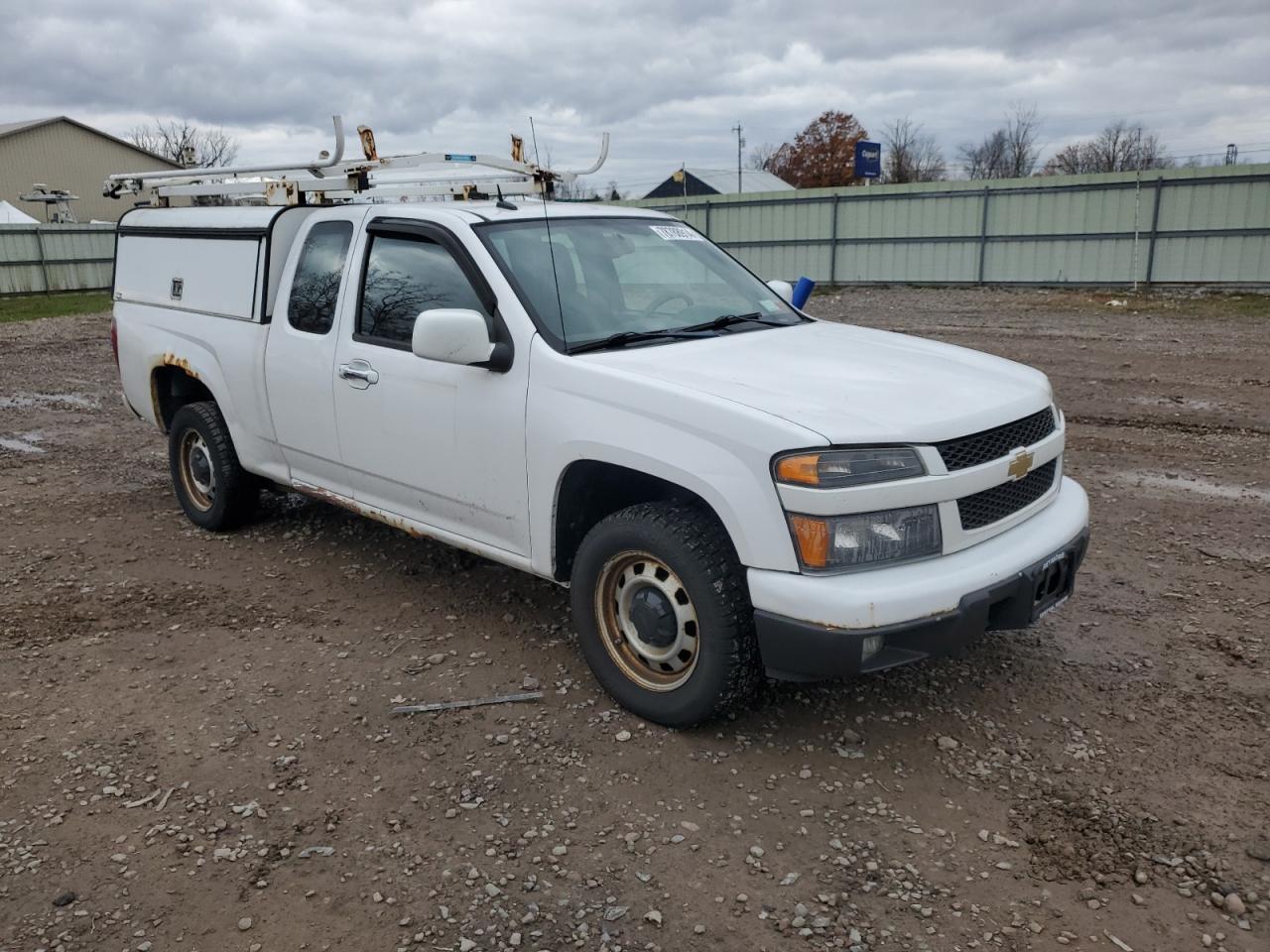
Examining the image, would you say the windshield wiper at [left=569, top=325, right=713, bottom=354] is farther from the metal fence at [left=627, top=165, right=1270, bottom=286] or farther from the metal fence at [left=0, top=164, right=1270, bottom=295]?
the metal fence at [left=0, top=164, right=1270, bottom=295]

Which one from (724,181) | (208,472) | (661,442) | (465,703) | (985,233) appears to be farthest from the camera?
(724,181)

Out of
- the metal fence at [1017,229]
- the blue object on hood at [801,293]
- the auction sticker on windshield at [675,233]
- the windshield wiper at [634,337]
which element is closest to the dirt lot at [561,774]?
the windshield wiper at [634,337]

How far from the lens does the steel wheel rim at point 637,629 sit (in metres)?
3.57

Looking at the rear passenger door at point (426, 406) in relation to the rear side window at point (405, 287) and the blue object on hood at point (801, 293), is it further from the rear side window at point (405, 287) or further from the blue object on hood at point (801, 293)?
the blue object on hood at point (801, 293)

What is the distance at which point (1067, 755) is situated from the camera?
11.5 ft

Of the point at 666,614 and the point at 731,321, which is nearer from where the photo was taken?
the point at 666,614

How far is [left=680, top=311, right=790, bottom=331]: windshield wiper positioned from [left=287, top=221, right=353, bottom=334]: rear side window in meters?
1.74

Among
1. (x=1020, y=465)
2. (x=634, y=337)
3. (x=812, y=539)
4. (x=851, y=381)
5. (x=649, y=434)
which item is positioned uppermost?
(x=634, y=337)

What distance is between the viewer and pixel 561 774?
3.46 metres

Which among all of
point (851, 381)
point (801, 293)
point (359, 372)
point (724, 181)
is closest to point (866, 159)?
point (724, 181)

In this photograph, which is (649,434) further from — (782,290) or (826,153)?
(826,153)

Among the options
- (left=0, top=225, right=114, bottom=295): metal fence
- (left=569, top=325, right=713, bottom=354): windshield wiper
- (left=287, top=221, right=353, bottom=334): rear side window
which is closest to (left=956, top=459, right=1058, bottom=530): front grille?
(left=569, top=325, right=713, bottom=354): windshield wiper

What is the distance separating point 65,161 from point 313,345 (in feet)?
174

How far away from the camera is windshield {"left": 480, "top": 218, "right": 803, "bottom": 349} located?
408 centimetres
